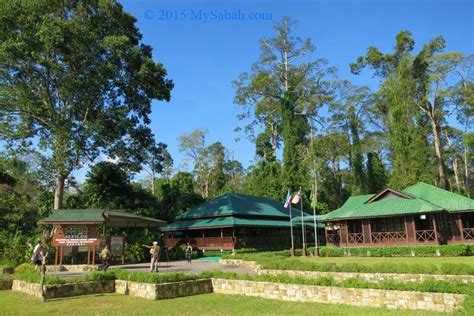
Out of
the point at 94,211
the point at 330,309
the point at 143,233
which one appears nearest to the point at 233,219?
the point at 143,233

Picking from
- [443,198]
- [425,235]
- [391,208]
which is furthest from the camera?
[443,198]

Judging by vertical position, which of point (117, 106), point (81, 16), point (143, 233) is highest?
point (81, 16)

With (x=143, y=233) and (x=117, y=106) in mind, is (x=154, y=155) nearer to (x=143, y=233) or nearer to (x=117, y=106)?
(x=117, y=106)

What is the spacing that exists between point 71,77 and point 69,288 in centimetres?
2022

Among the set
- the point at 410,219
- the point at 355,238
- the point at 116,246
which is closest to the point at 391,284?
the point at 116,246

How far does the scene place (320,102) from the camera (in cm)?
4828

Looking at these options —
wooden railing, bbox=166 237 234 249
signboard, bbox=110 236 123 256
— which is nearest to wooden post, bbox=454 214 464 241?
wooden railing, bbox=166 237 234 249

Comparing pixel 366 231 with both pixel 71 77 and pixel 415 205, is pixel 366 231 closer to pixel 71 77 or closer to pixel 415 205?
pixel 415 205

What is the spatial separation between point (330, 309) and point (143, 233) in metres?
21.7

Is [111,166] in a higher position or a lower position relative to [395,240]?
higher

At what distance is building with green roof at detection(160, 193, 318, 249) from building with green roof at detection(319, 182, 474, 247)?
5.13m

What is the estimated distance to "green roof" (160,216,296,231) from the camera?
31469 mm

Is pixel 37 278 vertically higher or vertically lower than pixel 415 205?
lower

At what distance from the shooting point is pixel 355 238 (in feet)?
99.0
